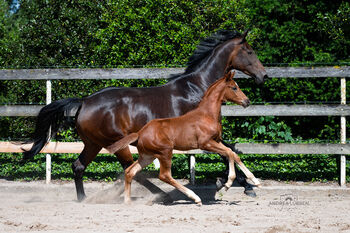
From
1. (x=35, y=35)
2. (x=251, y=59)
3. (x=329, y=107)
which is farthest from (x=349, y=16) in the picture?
(x=35, y=35)

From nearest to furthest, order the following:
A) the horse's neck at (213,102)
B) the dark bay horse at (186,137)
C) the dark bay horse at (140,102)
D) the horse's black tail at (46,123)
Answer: the dark bay horse at (186,137) < the horse's neck at (213,102) < the dark bay horse at (140,102) < the horse's black tail at (46,123)

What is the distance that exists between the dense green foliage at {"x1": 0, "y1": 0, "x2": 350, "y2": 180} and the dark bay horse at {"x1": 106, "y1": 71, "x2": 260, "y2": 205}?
216cm

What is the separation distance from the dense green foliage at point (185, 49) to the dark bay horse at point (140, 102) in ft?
5.24

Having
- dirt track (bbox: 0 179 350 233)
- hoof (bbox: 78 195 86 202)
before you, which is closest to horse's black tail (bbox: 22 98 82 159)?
dirt track (bbox: 0 179 350 233)

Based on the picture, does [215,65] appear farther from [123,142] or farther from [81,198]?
[81,198]

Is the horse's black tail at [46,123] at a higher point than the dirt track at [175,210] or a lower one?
higher

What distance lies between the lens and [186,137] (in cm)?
592

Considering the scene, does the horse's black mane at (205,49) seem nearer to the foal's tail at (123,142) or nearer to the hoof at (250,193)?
the foal's tail at (123,142)

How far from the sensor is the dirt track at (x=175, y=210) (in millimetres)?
4664

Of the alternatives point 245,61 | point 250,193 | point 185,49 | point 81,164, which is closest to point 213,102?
point 245,61

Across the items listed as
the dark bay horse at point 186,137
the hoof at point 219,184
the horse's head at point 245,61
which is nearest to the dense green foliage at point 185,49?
the hoof at point 219,184

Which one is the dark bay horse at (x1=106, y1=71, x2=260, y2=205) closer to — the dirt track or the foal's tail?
the foal's tail

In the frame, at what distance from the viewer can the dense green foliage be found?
27.9ft

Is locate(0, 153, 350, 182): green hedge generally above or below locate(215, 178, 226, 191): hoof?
below
